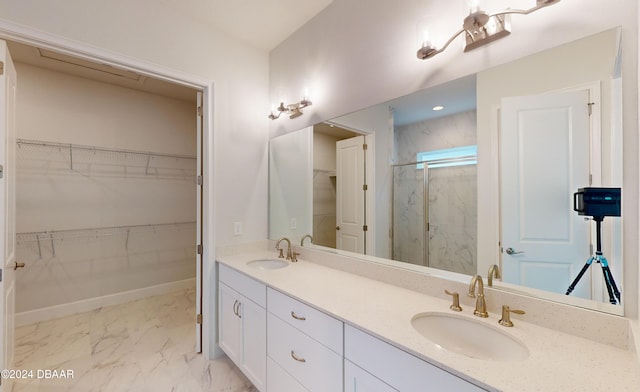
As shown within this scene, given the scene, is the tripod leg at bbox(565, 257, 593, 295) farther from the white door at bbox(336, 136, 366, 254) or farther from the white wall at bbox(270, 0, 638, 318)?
the white door at bbox(336, 136, 366, 254)

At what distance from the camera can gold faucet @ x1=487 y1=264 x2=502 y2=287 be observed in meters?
1.19

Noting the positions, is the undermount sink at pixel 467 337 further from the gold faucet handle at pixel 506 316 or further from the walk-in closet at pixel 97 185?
the walk-in closet at pixel 97 185

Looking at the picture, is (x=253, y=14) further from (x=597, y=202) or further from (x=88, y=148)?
(x=88, y=148)

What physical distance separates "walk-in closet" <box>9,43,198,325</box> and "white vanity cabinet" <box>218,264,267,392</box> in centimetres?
204

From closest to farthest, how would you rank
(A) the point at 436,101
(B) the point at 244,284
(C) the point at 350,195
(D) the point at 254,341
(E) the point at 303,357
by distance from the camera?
(E) the point at 303,357 < (A) the point at 436,101 < (D) the point at 254,341 < (B) the point at 244,284 < (C) the point at 350,195

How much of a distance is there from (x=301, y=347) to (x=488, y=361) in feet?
2.78

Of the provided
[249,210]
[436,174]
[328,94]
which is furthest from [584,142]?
[249,210]

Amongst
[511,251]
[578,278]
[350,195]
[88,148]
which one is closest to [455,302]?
[511,251]

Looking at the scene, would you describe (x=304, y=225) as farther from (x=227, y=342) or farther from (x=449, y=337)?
(x=449, y=337)

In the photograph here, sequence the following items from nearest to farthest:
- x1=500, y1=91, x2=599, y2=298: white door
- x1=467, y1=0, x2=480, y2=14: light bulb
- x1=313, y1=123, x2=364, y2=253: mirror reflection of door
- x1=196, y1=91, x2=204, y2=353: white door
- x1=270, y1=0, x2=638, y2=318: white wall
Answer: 1. x1=270, y1=0, x2=638, y2=318: white wall
2. x1=500, y1=91, x2=599, y2=298: white door
3. x1=467, y1=0, x2=480, y2=14: light bulb
4. x1=313, y1=123, x2=364, y2=253: mirror reflection of door
5. x1=196, y1=91, x2=204, y2=353: white door

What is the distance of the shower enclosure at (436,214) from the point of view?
1346mm

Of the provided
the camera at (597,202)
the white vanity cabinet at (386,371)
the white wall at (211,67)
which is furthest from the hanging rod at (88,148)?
the camera at (597,202)

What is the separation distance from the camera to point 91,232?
3.16 metres

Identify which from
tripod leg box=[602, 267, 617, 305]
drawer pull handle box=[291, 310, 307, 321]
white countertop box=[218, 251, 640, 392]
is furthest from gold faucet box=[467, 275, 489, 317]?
drawer pull handle box=[291, 310, 307, 321]
